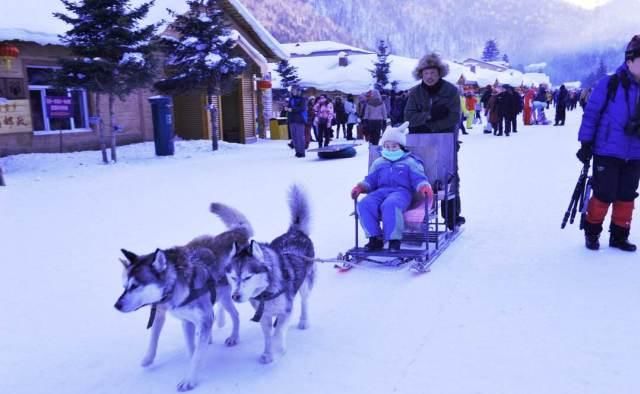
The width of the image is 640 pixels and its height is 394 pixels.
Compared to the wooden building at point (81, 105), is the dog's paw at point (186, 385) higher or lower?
lower

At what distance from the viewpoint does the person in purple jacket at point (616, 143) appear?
Result: 15.0ft

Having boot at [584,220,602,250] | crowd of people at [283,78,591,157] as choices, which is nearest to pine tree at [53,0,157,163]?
crowd of people at [283,78,591,157]

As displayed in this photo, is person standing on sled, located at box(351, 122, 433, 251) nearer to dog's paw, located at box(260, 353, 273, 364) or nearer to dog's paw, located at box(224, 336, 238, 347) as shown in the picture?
dog's paw, located at box(224, 336, 238, 347)

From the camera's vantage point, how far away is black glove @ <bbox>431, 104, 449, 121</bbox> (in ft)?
18.1

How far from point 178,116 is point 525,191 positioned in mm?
14177

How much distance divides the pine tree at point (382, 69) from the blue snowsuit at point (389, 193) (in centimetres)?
3184

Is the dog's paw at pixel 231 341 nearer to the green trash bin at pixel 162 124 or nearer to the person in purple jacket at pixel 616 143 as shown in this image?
the person in purple jacket at pixel 616 143

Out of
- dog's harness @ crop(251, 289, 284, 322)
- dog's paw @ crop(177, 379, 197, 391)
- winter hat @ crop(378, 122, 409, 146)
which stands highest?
winter hat @ crop(378, 122, 409, 146)

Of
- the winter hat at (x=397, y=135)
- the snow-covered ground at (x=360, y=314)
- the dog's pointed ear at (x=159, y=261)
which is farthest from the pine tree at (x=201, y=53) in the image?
the dog's pointed ear at (x=159, y=261)

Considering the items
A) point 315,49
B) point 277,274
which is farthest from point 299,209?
point 315,49

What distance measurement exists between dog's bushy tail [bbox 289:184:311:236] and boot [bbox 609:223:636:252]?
310 cm

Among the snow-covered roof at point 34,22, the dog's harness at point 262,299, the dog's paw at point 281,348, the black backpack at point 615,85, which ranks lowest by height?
the dog's paw at point 281,348

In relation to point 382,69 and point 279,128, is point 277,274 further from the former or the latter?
point 382,69

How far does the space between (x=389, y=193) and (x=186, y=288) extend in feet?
7.96
